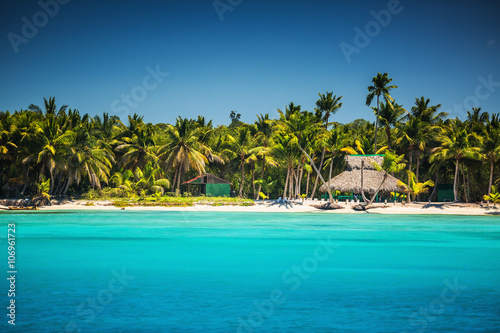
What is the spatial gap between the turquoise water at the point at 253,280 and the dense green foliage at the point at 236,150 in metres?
13.1

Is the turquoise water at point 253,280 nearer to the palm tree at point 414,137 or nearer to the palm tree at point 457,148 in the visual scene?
the palm tree at point 457,148

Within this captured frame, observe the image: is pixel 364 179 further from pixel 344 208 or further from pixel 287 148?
pixel 287 148

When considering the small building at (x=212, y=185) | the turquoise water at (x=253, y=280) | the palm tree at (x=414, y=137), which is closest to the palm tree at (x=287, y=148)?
the small building at (x=212, y=185)

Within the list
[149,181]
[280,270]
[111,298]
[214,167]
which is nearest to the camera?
[111,298]

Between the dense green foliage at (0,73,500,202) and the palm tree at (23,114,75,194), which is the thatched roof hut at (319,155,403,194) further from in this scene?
the palm tree at (23,114,75,194)

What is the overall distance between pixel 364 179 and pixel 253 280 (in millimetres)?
28067

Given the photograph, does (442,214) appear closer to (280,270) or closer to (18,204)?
(280,270)

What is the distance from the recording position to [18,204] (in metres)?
34.5

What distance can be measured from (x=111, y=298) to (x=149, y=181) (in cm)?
2970

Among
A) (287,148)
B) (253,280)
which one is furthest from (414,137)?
(253,280)

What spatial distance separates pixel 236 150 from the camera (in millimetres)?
46969

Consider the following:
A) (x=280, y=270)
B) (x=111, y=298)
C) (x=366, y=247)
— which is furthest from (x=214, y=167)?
(x=111, y=298)

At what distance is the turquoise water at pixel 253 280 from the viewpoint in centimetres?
897

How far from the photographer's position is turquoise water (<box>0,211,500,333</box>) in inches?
353
